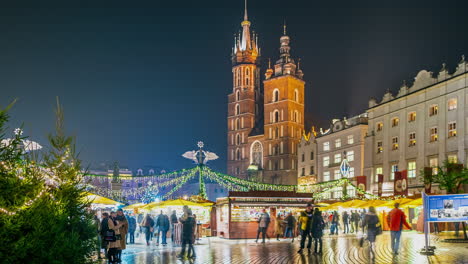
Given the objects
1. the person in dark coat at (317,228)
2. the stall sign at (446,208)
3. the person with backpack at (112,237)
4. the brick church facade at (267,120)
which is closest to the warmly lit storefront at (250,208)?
the person in dark coat at (317,228)

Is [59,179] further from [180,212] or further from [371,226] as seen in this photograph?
[180,212]

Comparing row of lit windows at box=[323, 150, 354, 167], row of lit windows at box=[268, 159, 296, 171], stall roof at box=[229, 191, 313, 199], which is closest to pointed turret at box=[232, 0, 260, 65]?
row of lit windows at box=[268, 159, 296, 171]

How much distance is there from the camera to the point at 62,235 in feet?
26.0

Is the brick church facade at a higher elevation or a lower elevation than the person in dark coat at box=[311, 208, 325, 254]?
higher

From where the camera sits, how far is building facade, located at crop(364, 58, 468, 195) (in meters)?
44.8

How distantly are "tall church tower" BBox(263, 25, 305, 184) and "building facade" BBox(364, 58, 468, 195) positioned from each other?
3775cm

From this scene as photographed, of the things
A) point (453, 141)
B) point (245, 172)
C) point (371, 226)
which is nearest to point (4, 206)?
point (371, 226)

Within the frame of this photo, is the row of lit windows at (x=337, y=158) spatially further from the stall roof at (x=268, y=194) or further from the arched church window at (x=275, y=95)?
the arched church window at (x=275, y=95)

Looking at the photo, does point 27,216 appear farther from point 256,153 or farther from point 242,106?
point 242,106

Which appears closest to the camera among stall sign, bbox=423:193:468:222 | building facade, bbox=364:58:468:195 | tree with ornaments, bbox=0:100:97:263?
tree with ornaments, bbox=0:100:97:263

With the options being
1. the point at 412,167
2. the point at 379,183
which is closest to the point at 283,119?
the point at 379,183

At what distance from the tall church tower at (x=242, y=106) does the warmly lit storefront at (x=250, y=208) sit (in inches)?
2953

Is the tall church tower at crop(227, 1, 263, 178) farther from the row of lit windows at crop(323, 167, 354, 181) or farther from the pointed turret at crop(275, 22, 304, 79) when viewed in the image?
the row of lit windows at crop(323, 167, 354, 181)

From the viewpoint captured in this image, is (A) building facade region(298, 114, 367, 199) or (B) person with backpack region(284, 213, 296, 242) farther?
(A) building facade region(298, 114, 367, 199)
